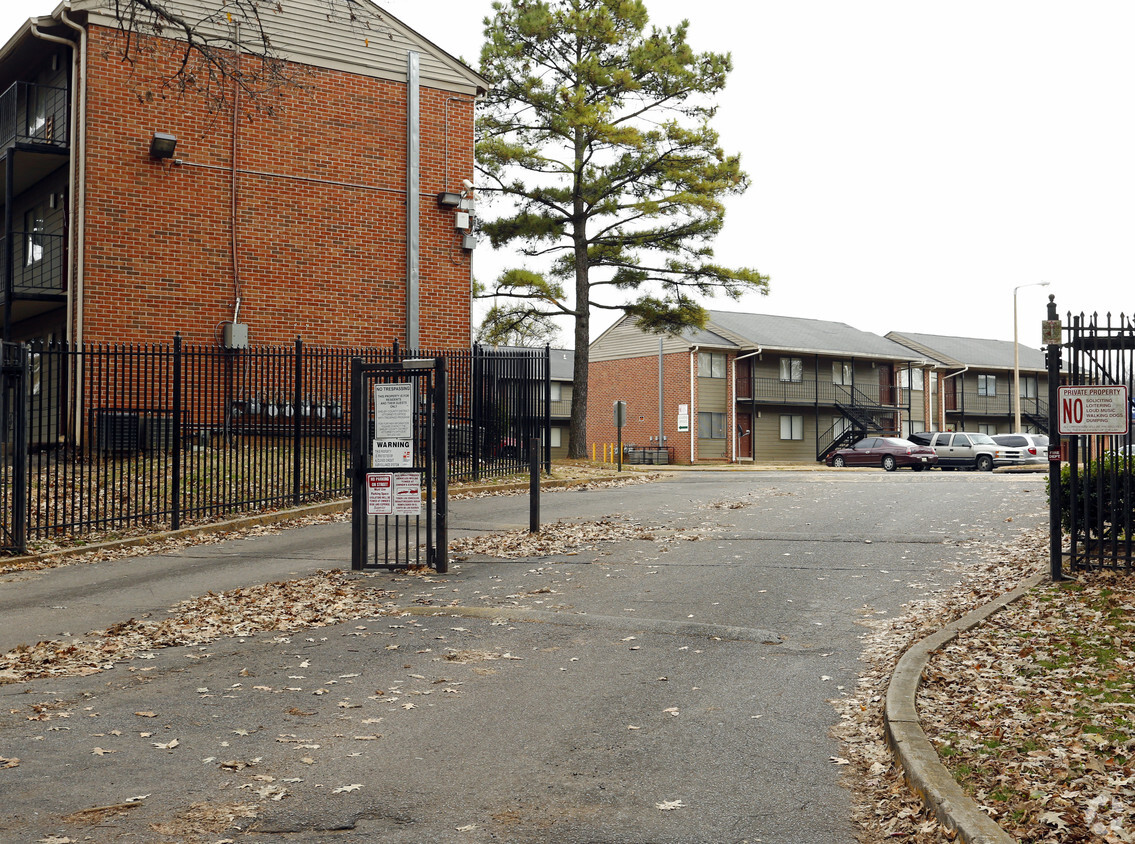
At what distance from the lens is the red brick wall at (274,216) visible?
68.8 ft

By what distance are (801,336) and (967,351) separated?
1367cm

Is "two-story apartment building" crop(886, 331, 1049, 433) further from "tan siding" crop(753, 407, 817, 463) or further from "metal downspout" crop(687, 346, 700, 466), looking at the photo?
"metal downspout" crop(687, 346, 700, 466)

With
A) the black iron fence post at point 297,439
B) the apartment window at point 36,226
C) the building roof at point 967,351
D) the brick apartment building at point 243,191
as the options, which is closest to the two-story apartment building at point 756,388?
the building roof at point 967,351

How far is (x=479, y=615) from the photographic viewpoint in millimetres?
9484

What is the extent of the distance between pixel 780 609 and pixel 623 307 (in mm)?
23753

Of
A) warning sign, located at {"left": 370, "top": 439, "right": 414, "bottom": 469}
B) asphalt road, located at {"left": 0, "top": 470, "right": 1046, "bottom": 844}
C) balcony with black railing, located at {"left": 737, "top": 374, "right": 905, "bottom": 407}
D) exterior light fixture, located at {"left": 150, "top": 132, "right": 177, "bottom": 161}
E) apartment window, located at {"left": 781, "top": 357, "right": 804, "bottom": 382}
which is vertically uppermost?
exterior light fixture, located at {"left": 150, "top": 132, "right": 177, "bottom": 161}

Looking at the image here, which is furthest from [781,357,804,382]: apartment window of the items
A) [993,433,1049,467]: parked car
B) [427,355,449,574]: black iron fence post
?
[427,355,449,574]: black iron fence post

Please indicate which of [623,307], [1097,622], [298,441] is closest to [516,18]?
[623,307]

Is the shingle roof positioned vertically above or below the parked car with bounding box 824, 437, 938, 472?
above

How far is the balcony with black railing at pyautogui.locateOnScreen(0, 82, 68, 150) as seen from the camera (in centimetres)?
2219

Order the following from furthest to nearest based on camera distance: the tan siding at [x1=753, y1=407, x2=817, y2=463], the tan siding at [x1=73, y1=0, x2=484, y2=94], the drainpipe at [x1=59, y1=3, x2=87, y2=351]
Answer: the tan siding at [x1=753, y1=407, x2=817, y2=463], the tan siding at [x1=73, y1=0, x2=484, y2=94], the drainpipe at [x1=59, y1=3, x2=87, y2=351]

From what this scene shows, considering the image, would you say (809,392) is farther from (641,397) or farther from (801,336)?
(641,397)

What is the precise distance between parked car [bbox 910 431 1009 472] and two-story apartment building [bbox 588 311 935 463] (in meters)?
9.81

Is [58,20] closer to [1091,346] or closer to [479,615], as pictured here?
[479,615]
